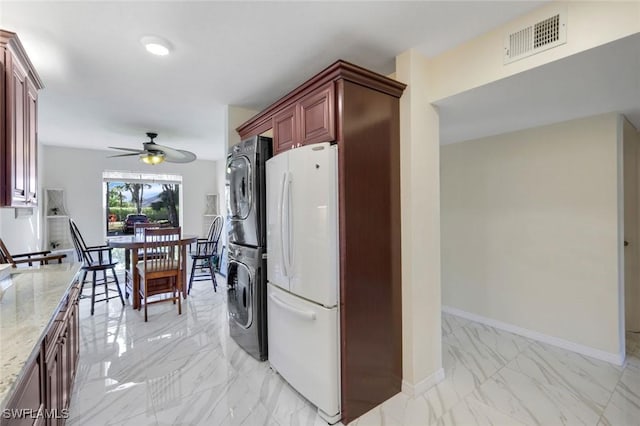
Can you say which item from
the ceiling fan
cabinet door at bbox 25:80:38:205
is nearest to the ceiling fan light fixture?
the ceiling fan

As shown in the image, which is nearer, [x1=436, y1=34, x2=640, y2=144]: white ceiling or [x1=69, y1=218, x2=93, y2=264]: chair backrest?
[x1=436, y1=34, x2=640, y2=144]: white ceiling

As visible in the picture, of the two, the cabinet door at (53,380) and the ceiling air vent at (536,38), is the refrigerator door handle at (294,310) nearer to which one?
the cabinet door at (53,380)

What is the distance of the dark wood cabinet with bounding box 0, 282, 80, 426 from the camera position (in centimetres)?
95

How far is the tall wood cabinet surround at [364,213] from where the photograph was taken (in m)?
1.84

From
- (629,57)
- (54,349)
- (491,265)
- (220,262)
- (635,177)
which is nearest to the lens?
(54,349)

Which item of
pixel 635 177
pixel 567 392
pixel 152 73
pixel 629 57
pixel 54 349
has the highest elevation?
pixel 152 73

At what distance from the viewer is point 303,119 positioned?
2117 mm

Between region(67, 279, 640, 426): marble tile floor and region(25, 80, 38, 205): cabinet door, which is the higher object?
region(25, 80, 38, 205): cabinet door

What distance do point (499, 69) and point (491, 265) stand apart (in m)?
2.30

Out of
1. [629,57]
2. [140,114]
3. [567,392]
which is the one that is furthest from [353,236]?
[140,114]

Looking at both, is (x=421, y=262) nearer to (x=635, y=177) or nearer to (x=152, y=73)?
(x=152, y=73)

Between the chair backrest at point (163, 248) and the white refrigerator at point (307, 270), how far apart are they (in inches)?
81.4

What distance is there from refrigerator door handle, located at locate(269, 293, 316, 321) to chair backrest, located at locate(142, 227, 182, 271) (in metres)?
2.06

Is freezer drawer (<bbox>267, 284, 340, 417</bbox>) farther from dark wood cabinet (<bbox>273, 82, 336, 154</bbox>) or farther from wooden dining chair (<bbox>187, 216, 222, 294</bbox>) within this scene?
wooden dining chair (<bbox>187, 216, 222, 294</bbox>)
